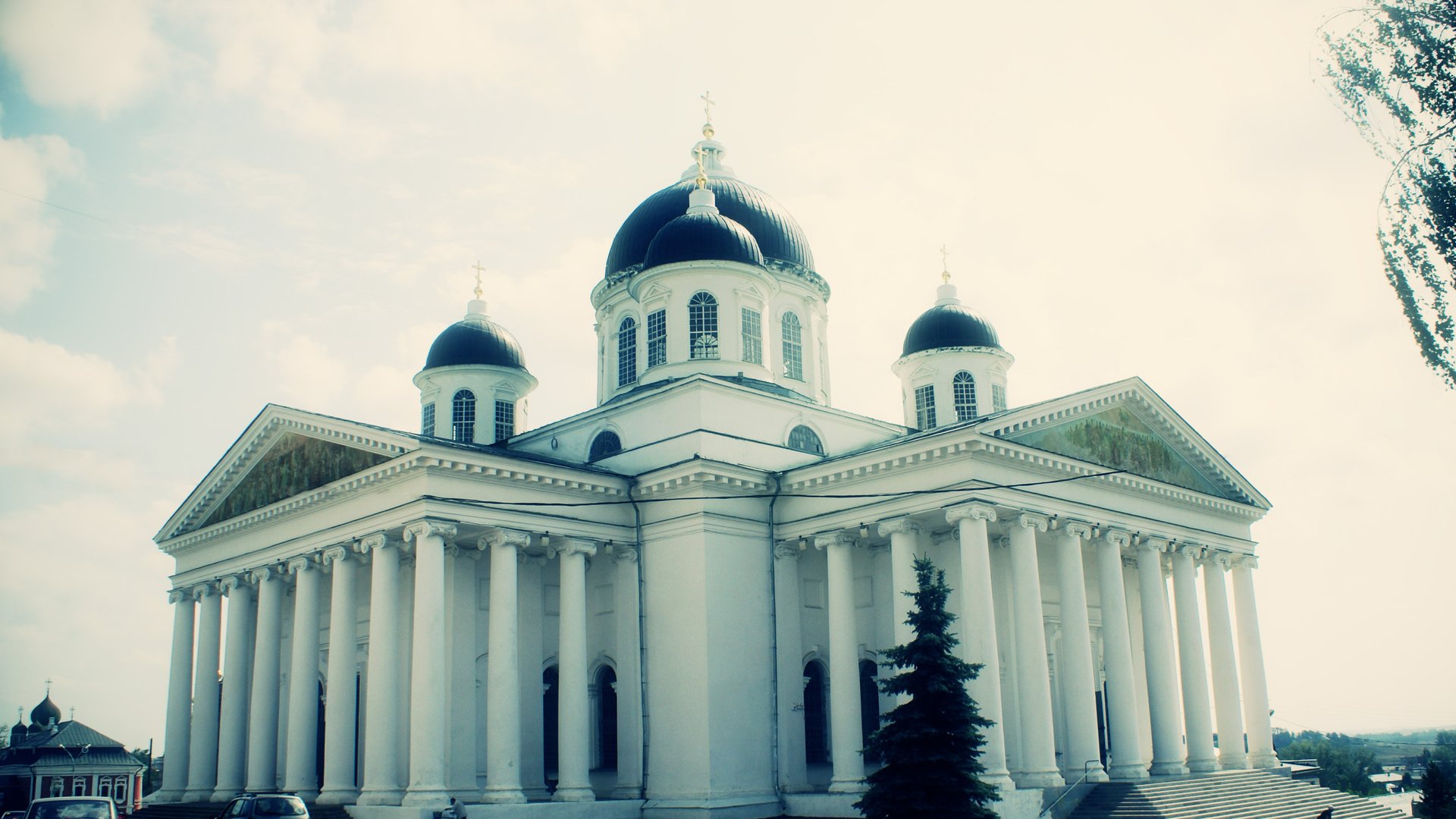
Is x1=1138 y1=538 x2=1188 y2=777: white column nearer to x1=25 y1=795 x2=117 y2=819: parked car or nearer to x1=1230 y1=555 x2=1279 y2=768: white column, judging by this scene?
x1=1230 y1=555 x2=1279 y2=768: white column

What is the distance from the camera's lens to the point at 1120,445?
2695cm

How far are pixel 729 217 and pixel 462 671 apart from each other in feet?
46.6

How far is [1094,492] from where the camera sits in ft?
85.5

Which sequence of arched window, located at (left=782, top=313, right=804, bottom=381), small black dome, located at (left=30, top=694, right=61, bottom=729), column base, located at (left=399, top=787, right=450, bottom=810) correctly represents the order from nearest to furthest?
column base, located at (left=399, top=787, right=450, bottom=810)
arched window, located at (left=782, top=313, right=804, bottom=381)
small black dome, located at (left=30, top=694, right=61, bottom=729)

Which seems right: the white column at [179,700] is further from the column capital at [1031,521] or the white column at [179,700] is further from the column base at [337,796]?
the column capital at [1031,521]

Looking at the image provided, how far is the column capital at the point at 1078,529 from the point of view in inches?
993

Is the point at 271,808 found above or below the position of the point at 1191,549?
below

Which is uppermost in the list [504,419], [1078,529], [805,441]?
[504,419]

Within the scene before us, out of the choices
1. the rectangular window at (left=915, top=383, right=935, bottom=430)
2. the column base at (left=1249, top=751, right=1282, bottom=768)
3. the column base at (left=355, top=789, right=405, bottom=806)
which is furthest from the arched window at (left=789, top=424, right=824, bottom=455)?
the column base at (left=1249, top=751, right=1282, bottom=768)

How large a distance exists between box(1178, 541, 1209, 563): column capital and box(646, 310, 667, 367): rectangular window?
42.9 feet

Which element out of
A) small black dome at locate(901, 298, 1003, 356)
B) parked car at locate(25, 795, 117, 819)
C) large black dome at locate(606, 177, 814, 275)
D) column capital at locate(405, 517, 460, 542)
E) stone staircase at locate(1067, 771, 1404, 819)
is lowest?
stone staircase at locate(1067, 771, 1404, 819)

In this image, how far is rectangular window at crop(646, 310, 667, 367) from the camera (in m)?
30.5

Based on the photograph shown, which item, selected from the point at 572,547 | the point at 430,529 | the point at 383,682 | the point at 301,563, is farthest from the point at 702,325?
the point at 383,682

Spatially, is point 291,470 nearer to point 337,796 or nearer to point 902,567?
point 337,796
